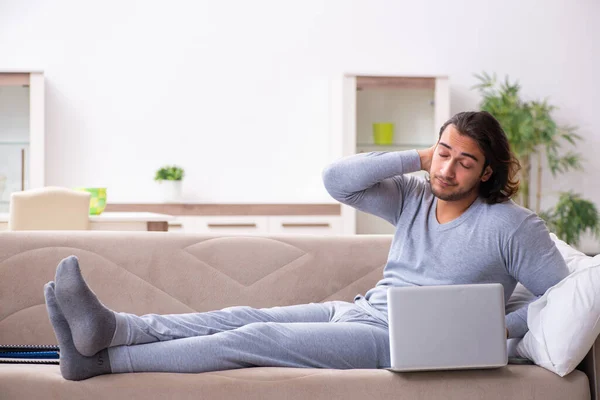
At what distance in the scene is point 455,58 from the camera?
6359mm

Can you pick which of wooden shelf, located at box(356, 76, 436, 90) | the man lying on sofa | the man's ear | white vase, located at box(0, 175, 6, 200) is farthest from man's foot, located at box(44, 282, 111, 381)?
wooden shelf, located at box(356, 76, 436, 90)

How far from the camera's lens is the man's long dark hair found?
2119 mm

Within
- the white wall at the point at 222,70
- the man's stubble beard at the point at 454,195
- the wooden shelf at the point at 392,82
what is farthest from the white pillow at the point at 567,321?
the white wall at the point at 222,70

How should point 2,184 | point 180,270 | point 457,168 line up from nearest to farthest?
point 457,168, point 180,270, point 2,184

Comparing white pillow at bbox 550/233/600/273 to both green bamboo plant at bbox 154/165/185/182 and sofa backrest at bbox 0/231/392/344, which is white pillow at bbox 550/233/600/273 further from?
green bamboo plant at bbox 154/165/185/182

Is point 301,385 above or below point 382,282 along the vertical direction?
below

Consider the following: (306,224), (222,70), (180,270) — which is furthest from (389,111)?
(180,270)

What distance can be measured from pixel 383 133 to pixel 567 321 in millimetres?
4179

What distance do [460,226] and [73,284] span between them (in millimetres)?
1018

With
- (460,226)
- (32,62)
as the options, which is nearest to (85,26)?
(32,62)

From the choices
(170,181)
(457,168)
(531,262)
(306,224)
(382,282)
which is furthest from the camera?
(170,181)

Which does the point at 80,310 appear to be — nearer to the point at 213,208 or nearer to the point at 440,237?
the point at 440,237

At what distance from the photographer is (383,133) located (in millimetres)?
5934

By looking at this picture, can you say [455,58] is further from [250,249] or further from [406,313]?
[406,313]
